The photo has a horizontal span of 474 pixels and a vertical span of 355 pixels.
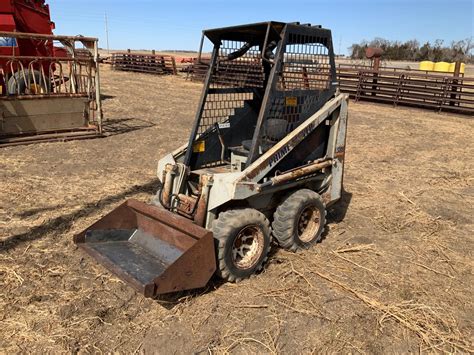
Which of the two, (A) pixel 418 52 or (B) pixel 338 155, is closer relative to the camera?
(B) pixel 338 155

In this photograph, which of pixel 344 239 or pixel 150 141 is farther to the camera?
pixel 150 141

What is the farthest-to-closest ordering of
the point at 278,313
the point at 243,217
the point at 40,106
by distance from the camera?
the point at 40,106 < the point at 243,217 < the point at 278,313

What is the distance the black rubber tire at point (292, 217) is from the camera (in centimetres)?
418

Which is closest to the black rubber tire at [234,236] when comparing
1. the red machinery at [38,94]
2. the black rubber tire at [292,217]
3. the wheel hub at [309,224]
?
the black rubber tire at [292,217]

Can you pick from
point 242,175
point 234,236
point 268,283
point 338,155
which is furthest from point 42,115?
point 268,283

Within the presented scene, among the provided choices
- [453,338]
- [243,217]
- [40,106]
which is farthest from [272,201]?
[40,106]

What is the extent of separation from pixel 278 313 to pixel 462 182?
5167 mm

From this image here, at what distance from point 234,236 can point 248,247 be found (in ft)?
1.19

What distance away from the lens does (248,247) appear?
392 cm

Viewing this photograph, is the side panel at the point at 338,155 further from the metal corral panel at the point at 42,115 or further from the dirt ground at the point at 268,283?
the metal corral panel at the point at 42,115

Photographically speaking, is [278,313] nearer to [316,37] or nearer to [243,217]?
[243,217]

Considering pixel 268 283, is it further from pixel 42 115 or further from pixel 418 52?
pixel 418 52

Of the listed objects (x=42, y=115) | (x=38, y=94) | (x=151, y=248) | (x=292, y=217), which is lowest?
(x=151, y=248)

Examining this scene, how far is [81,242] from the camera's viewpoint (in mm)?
3871
